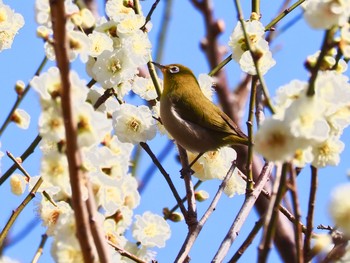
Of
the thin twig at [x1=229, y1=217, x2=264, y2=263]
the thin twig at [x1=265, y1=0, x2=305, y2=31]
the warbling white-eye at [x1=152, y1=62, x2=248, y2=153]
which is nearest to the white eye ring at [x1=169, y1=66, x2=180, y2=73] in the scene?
the warbling white-eye at [x1=152, y1=62, x2=248, y2=153]

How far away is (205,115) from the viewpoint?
315cm

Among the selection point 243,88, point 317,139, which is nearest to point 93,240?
point 317,139

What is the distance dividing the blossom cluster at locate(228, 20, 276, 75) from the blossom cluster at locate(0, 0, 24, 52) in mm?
756

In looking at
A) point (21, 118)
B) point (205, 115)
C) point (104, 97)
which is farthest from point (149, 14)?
point (205, 115)

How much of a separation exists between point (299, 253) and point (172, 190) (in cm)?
87

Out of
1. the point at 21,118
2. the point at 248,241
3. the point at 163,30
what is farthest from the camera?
the point at 163,30

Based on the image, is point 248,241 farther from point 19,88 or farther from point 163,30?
point 163,30

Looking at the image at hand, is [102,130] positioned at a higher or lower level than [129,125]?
lower

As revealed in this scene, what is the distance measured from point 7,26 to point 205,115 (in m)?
1.12

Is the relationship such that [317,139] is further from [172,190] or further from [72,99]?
[172,190]

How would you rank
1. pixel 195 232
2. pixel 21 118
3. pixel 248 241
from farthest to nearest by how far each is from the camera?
pixel 21 118 → pixel 195 232 → pixel 248 241

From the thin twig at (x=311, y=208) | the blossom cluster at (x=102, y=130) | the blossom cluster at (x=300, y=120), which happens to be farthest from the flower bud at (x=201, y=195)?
the blossom cluster at (x=300, y=120)

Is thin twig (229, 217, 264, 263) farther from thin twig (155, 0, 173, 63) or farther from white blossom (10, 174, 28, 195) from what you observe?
thin twig (155, 0, 173, 63)

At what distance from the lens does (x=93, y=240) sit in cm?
117
